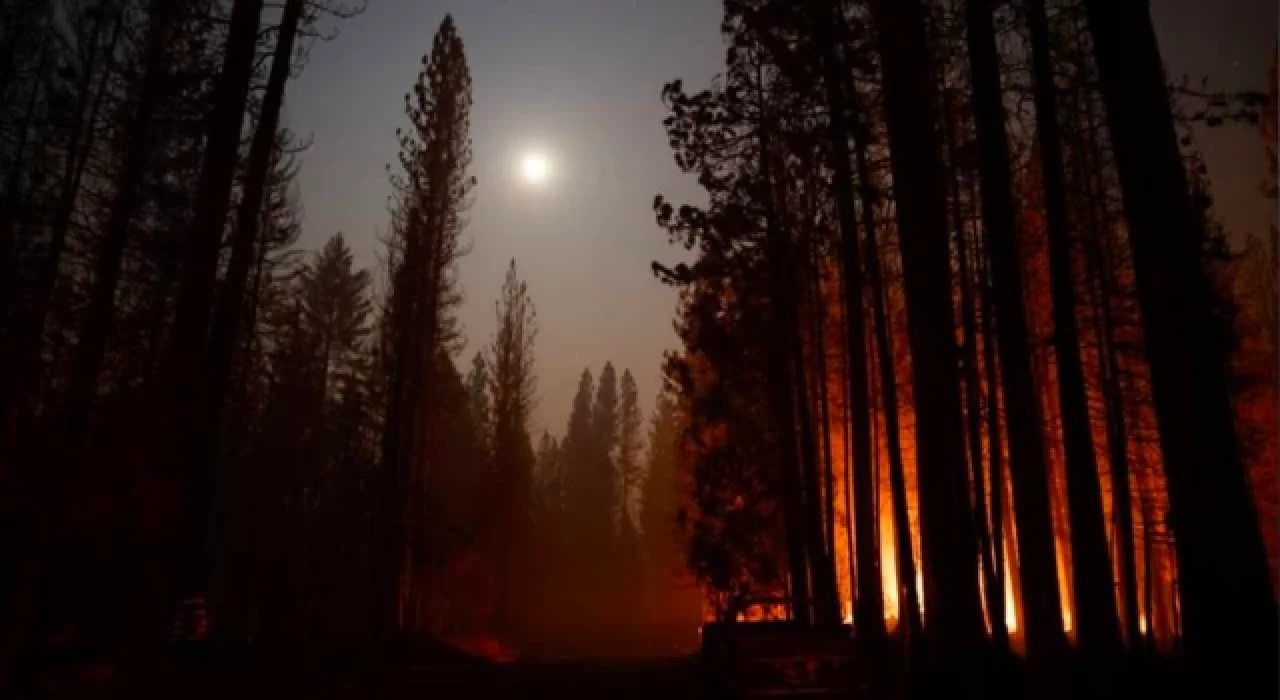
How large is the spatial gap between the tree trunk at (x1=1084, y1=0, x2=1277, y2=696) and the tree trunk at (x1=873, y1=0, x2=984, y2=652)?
9.61 ft

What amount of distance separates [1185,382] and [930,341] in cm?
343

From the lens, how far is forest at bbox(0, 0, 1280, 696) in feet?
33.5

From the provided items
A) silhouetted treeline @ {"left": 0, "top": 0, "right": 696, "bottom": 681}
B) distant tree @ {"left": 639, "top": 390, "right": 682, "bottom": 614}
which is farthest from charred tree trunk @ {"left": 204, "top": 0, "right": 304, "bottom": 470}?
distant tree @ {"left": 639, "top": 390, "right": 682, "bottom": 614}

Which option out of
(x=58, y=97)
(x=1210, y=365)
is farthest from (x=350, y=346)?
(x=1210, y=365)

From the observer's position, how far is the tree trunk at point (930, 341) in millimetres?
10281

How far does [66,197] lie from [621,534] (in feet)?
208

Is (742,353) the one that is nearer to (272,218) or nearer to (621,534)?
(272,218)

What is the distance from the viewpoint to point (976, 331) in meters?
16.5

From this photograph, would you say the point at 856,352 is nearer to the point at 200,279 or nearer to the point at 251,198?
the point at 251,198

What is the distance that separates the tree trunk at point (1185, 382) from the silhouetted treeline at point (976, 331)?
0.8 inches

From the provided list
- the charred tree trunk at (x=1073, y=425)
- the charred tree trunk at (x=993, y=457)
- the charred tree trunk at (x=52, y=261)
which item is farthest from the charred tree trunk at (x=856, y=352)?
the charred tree trunk at (x=52, y=261)

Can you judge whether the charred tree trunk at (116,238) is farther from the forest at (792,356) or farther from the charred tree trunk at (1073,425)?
the charred tree trunk at (1073,425)

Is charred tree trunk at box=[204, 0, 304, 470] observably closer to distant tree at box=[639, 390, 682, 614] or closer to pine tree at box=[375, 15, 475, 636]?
pine tree at box=[375, 15, 475, 636]

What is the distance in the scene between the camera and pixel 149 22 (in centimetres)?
1900
